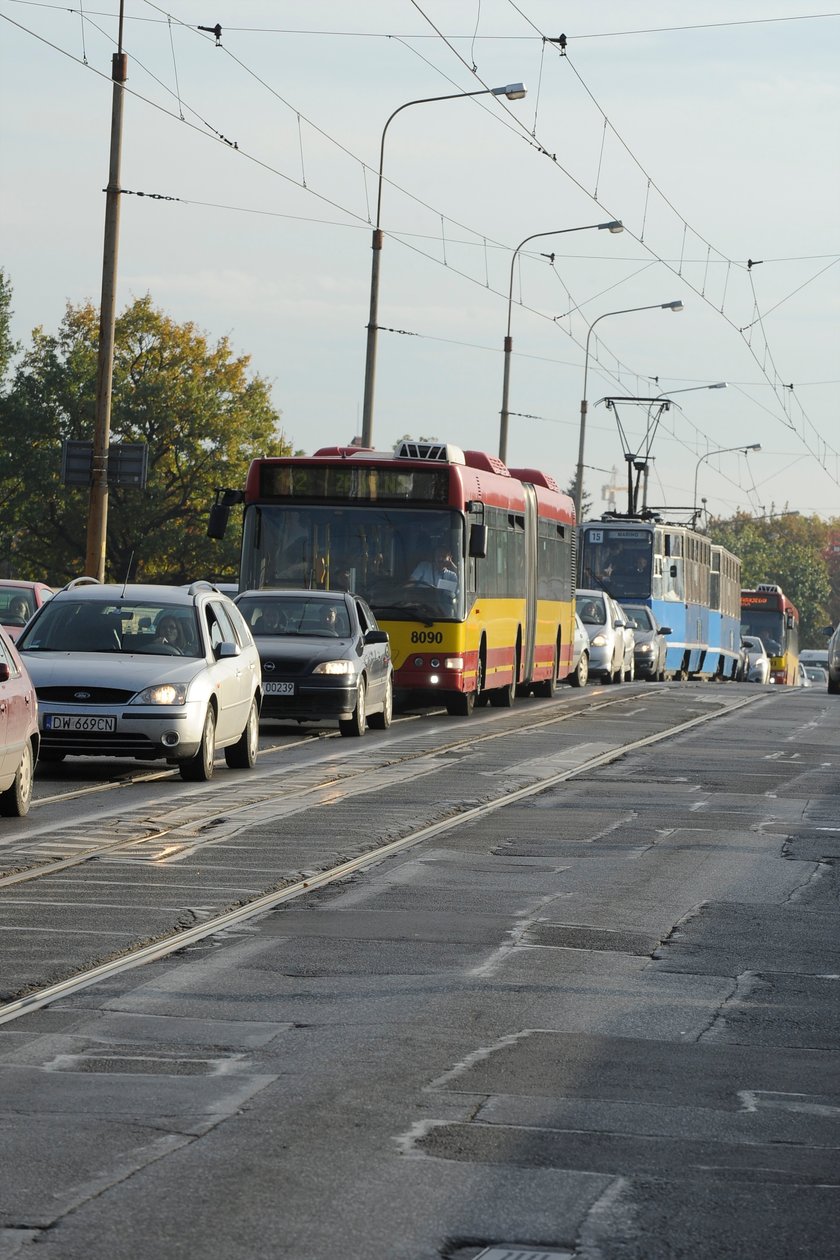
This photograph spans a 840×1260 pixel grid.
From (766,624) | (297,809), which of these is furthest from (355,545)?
(766,624)

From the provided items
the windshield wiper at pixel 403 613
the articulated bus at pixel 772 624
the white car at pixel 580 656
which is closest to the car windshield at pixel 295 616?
the windshield wiper at pixel 403 613

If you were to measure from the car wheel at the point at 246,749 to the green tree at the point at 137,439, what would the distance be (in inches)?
1747

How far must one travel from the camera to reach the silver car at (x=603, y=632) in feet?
152

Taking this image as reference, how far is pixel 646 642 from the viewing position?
Answer: 52.3 meters

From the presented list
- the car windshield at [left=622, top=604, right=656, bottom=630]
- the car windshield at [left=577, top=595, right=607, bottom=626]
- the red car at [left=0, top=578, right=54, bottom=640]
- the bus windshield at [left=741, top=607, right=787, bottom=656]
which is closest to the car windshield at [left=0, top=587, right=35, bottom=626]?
the red car at [left=0, top=578, right=54, bottom=640]

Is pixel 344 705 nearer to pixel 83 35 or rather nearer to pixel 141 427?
pixel 83 35

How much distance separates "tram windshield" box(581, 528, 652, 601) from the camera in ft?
175

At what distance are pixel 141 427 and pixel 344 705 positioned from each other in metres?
43.1

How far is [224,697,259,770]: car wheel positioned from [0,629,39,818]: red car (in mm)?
4520

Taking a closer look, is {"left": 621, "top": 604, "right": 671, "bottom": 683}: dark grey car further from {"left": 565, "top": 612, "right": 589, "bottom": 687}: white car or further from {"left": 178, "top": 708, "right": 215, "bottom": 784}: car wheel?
{"left": 178, "top": 708, "right": 215, "bottom": 784}: car wheel

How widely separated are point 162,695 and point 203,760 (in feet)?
2.34

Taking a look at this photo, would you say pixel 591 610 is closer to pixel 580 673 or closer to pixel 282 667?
pixel 580 673

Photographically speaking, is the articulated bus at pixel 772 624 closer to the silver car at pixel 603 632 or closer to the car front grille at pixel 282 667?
the silver car at pixel 603 632

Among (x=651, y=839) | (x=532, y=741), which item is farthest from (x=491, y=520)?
(x=651, y=839)
